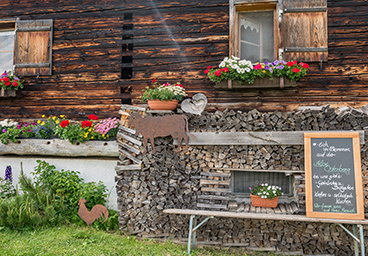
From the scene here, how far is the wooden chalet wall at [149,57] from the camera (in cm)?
543

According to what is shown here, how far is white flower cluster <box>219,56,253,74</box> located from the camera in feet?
16.9

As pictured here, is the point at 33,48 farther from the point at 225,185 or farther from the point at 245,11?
the point at 225,185

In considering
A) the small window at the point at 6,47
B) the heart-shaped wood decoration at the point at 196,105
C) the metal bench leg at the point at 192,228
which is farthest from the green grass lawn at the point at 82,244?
the small window at the point at 6,47

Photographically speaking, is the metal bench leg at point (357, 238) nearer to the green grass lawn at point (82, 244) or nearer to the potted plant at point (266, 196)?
the potted plant at point (266, 196)

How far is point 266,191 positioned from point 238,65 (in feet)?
7.58

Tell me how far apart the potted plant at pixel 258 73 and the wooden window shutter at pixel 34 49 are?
376 centimetres

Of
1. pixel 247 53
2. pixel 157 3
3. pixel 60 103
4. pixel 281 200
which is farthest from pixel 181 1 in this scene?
pixel 281 200

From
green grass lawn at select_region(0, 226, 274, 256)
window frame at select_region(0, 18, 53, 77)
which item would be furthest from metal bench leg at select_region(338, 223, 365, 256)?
window frame at select_region(0, 18, 53, 77)

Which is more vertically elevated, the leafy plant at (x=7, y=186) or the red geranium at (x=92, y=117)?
the red geranium at (x=92, y=117)

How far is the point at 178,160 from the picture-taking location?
457 cm

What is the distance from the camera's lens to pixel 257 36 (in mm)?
5832

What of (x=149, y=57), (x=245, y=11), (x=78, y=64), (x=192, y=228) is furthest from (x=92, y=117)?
(x=245, y=11)

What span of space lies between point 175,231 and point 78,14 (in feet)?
16.6

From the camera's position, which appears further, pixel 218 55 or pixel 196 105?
pixel 218 55
